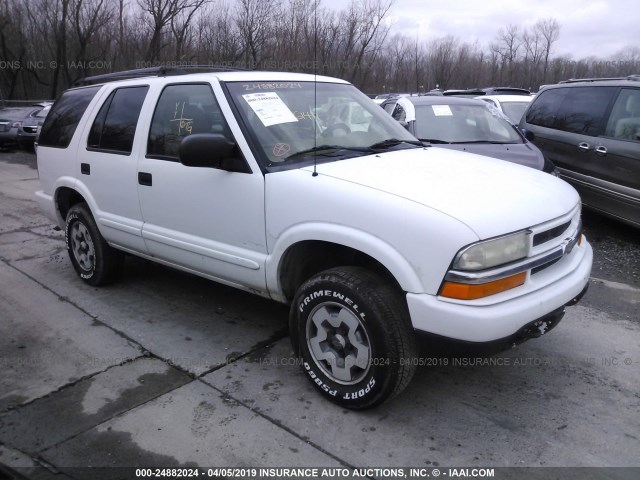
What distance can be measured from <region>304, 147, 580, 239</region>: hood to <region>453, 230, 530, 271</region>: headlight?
1.7 inches

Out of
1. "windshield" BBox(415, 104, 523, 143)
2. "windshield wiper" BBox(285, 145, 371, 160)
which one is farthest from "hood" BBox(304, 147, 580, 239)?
"windshield" BBox(415, 104, 523, 143)

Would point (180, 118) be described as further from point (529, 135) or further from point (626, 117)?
point (529, 135)

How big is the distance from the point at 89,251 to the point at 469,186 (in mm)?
3529

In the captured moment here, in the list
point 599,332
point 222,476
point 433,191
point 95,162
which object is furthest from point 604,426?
point 95,162

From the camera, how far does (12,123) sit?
17562 millimetres

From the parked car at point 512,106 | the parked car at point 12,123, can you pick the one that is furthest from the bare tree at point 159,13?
the parked car at point 512,106

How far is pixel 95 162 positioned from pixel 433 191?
9.99ft

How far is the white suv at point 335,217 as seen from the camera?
8.52 ft

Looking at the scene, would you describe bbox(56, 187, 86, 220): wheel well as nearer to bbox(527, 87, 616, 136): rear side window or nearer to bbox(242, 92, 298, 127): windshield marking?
bbox(242, 92, 298, 127): windshield marking

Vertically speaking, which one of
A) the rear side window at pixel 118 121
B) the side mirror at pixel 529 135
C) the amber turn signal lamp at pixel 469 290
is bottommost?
the amber turn signal lamp at pixel 469 290

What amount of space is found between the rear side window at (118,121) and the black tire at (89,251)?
66cm

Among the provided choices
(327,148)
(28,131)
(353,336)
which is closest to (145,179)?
(327,148)

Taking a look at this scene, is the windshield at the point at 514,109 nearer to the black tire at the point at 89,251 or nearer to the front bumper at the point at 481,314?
the black tire at the point at 89,251

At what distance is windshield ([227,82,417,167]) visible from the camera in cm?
334
